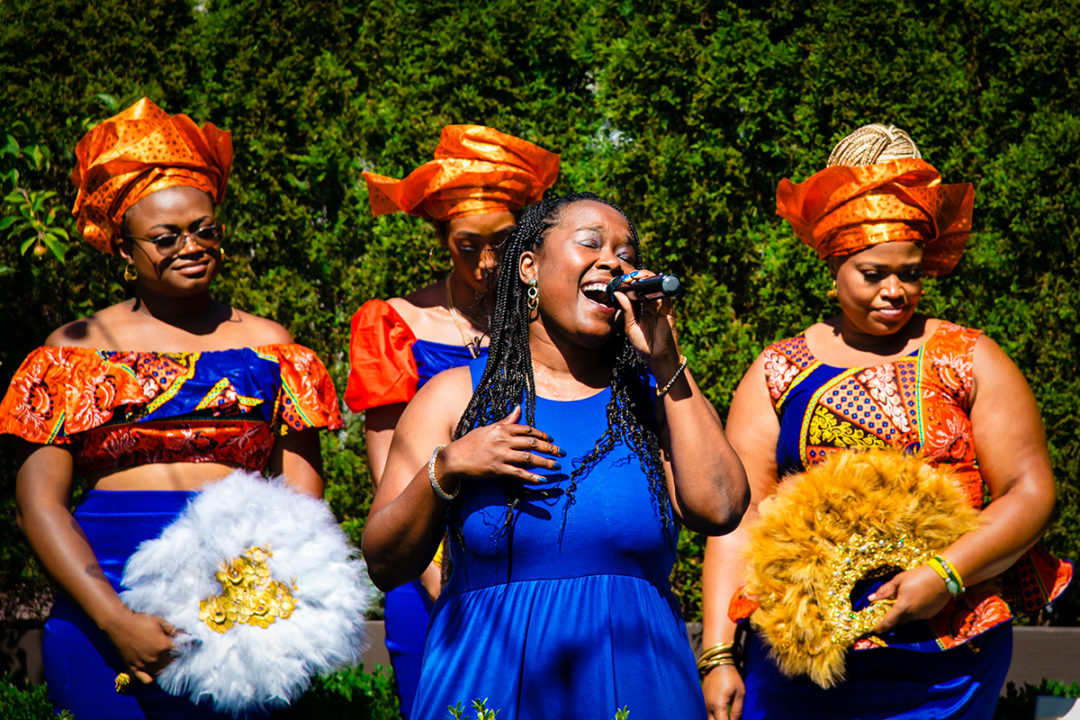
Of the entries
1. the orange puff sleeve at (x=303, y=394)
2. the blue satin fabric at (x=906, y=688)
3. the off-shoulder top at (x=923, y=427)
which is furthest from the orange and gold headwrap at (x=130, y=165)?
the blue satin fabric at (x=906, y=688)

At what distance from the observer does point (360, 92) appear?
518cm

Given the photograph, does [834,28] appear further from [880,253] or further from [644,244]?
[880,253]

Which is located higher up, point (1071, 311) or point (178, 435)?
point (1071, 311)

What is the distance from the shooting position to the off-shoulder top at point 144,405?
3.34m

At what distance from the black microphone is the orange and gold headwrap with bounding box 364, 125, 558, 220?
1435 millimetres

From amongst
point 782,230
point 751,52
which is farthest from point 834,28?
point 782,230

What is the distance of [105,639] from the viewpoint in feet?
10.7

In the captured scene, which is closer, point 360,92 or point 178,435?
point 178,435

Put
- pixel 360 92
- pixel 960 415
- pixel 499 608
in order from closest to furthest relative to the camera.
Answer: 1. pixel 499 608
2. pixel 960 415
3. pixel 360 92

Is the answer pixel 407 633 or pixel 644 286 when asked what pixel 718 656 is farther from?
pixel 644 286

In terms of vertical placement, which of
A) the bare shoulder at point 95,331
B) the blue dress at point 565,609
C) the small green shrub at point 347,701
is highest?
the bare shoulder at point 95,331

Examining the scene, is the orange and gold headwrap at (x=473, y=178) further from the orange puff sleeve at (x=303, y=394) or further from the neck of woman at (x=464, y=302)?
the orange puff sleeve at (x=303, y=394)

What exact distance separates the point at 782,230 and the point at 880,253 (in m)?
1.52

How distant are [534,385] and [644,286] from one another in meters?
0.42
